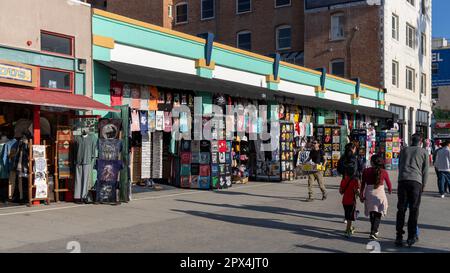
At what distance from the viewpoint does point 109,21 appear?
585 inches

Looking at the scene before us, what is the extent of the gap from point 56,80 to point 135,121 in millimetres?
2777

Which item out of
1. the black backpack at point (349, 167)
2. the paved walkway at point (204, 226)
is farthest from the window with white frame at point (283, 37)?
the black backpack at point (349, 167)

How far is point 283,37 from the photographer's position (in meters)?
39.0

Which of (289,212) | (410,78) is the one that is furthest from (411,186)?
(410,78)

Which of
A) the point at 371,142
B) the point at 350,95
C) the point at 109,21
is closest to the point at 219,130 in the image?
the point at 109,21

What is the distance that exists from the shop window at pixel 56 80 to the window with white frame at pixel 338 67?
25.0 metres

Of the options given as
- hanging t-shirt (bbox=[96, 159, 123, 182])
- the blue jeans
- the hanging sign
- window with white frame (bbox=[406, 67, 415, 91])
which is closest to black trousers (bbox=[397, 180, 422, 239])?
hanging t-shirt (bbox=[96, 159, 123, 182])

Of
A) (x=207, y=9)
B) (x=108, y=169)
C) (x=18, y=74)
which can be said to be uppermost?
(x=207, y=9)

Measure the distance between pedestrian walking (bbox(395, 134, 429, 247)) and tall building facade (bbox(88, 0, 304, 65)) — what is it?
29568mm

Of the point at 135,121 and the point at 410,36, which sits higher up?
the point at 410,36

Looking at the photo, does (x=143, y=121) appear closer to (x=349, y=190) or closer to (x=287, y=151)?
(x=287, y=151)

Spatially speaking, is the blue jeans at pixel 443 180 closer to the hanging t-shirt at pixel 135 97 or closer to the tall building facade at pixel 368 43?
the hanging t-shirt at pixel 135 97
